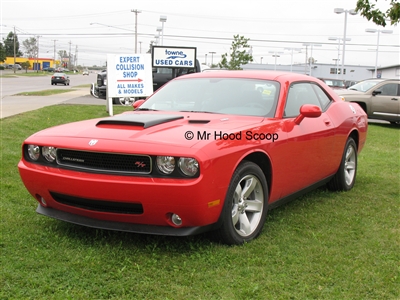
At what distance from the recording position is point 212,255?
3744mm

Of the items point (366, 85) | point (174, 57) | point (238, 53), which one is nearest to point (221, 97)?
point (366, 85)

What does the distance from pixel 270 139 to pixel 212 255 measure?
3.80 ft

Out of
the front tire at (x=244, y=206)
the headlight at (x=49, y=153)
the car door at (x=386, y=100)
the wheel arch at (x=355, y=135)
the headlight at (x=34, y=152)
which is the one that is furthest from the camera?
the car door at (x=386, y=100)

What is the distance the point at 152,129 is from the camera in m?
3.92

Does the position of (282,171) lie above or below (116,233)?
above

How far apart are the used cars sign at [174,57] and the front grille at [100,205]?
14972 mm

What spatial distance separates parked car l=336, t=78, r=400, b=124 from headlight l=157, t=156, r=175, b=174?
1335 cm

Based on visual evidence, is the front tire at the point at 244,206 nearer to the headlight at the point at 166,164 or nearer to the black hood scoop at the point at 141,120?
the headlight at the point at 166,164

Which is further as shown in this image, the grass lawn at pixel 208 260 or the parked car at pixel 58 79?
the parked car at pixel 58 79

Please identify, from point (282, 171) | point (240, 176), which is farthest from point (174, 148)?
point (282, 171)

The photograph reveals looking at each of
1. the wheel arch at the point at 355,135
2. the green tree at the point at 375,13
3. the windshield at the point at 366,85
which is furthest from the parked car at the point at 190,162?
the windshield at the point at 366,85

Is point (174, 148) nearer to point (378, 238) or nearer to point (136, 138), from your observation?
point (136, 138)

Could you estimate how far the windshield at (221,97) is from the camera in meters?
4.75

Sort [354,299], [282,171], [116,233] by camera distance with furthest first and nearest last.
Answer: [282,171] < [116,233] < [354,299]
